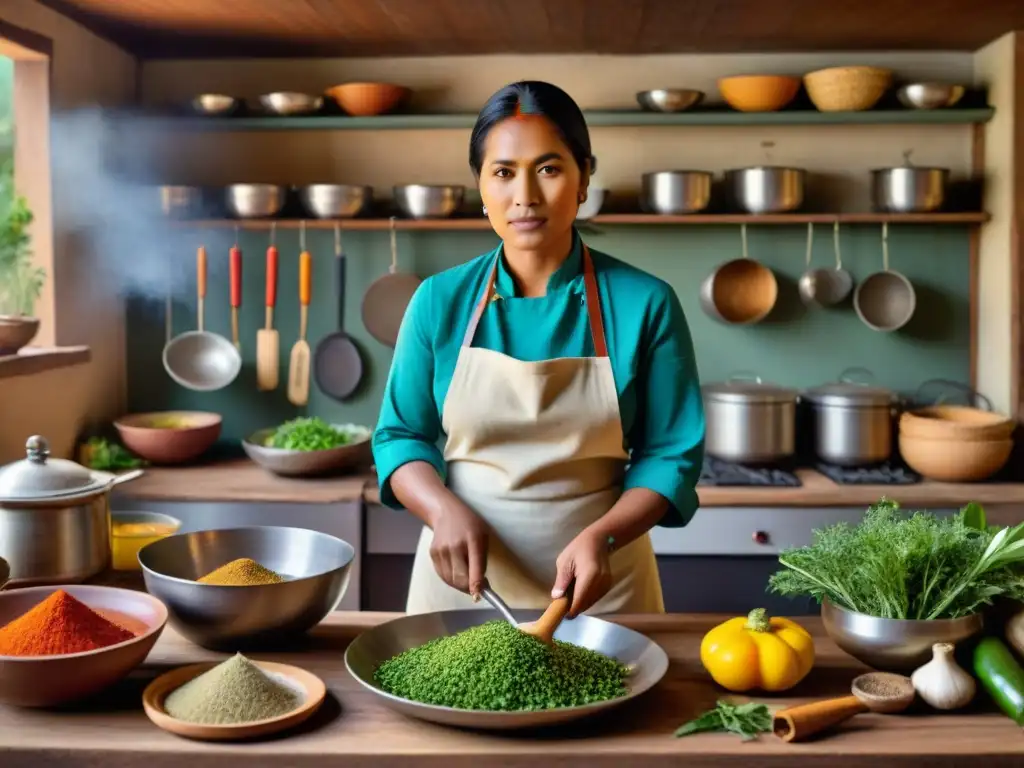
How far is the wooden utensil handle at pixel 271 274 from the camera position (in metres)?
3.73

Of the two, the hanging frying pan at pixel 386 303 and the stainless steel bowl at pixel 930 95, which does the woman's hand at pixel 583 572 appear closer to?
the hanging frying pan at pixel 386 303

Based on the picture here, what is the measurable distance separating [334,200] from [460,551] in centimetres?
224

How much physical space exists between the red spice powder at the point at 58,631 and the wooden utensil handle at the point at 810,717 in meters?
0.83

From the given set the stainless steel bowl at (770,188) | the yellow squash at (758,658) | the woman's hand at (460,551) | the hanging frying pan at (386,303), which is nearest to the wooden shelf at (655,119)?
the stainless steel bowl at (770,188)

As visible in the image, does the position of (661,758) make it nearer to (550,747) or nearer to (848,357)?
(550,747)

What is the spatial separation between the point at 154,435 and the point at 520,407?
193cm

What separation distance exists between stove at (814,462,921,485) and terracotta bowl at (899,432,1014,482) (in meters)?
0.07

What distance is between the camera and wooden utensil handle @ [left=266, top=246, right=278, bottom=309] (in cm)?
373

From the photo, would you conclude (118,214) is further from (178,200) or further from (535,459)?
(535,459)

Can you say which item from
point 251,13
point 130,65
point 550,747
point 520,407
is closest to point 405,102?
point 251,13

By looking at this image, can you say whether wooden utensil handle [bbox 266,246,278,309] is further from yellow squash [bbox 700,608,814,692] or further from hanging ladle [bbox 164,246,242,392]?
yellow squash [bbox 700,608,814,692]

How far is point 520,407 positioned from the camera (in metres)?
1.96

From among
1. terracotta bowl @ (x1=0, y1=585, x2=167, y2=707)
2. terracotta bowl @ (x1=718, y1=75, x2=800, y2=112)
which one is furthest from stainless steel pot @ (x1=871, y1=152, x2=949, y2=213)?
terracotta bowl @ (x1=0, y1=585, x2=167, y2=707)

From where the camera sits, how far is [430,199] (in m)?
3.64
